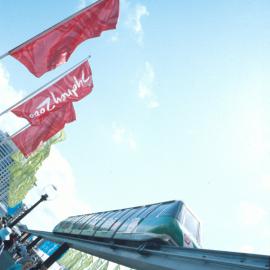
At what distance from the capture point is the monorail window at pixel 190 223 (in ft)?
29.8

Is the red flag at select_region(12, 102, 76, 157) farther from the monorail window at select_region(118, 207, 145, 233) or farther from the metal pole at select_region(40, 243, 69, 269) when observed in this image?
the monorail window at select_region(118, 207, 145, 233)

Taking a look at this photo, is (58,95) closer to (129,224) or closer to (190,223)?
(129,224)

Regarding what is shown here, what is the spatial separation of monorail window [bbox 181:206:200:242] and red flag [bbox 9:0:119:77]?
6138 millimetres

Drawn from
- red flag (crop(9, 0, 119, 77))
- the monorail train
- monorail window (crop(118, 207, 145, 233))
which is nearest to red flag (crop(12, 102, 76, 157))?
red flag (crop(9, 0, 119, 77))

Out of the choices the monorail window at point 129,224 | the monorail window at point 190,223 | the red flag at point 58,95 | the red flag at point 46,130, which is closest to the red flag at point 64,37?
the red flag at point 58,95

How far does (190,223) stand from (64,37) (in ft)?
23.4

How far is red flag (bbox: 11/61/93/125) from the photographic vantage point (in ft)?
35.3

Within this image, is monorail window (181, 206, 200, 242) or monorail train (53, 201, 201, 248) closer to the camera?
monorail train (53, 201, 201, 248)

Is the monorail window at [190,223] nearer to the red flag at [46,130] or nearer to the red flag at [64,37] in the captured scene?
the red flag at [64,37]

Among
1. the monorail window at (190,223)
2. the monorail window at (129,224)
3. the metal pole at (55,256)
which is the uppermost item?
the monorail window at (190,223)

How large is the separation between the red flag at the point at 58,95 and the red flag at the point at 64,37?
8.01ft

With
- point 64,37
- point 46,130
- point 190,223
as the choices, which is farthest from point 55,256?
point 64,37

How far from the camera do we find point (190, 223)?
31.3 ft

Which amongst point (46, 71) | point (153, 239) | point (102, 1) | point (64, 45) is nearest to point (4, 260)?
point (153, 239)
